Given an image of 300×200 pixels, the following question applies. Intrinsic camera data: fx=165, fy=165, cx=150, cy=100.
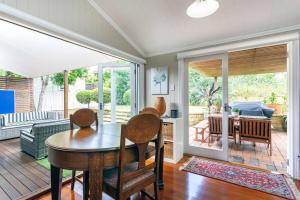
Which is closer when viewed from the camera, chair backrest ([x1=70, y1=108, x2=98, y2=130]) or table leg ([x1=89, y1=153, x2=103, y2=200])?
table leg ([x1=89, y1=153, x2=103, y2=200])

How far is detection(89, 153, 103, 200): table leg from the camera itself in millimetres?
1245

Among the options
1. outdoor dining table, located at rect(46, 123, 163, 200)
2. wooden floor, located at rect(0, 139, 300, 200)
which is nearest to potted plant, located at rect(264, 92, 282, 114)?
wooden floor, located at rect(0, 139, 300, 200)

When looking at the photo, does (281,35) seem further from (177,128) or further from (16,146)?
(16,146)

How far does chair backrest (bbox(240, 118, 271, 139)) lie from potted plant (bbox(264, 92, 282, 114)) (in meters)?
3.99

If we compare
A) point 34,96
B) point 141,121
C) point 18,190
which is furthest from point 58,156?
point 34,96

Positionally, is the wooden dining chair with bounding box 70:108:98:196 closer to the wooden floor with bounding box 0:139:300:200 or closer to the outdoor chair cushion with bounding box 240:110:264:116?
the wooden floor with bounding box 0:139:300:200

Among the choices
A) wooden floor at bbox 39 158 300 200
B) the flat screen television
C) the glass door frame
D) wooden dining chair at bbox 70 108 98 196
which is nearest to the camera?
wooden floor at bbox 39 158 300 200

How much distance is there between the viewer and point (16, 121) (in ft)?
16.4

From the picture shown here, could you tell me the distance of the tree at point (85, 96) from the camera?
270 inches

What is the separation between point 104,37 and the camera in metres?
2.72

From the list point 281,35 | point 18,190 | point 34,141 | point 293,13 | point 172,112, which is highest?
point 293,13

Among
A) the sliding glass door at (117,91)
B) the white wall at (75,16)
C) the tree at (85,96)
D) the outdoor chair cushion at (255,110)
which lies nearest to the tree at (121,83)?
the sliding glass door at (117,91)

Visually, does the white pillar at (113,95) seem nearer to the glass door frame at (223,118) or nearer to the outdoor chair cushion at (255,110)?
the glass door frame at (223,118)

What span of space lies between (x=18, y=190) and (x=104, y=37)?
2440 mm
